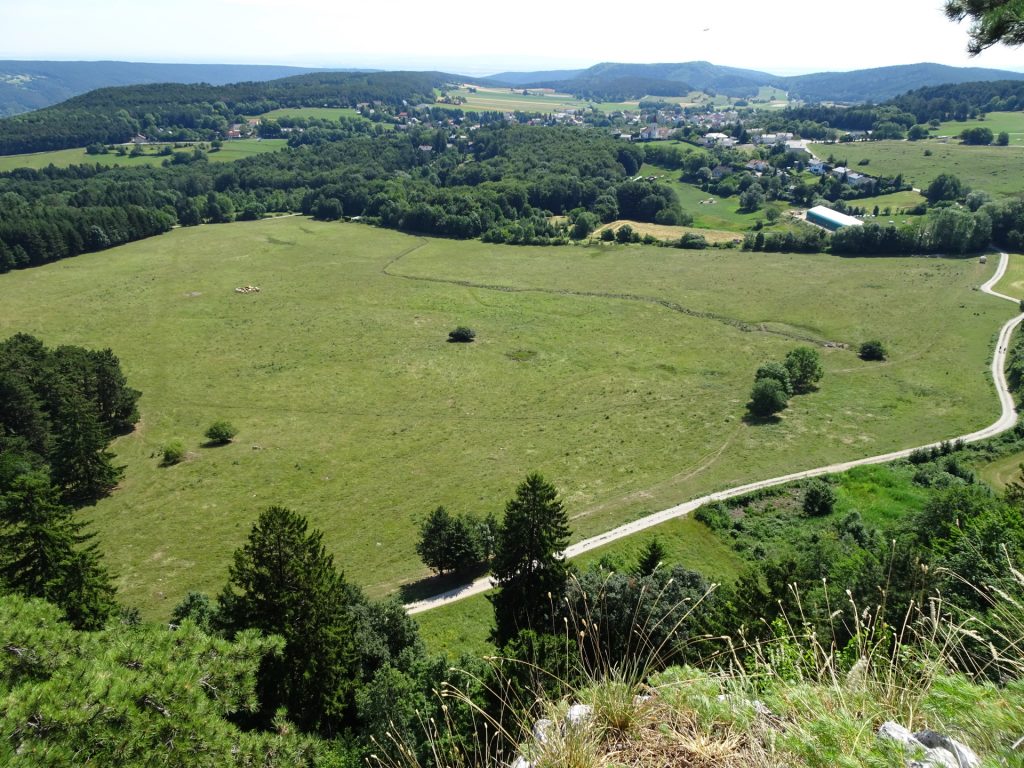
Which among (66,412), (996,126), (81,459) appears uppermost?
(996,126)

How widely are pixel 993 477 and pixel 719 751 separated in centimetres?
4713

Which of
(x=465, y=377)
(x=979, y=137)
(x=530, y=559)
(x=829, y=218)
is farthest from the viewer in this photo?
(x=979, y=137)

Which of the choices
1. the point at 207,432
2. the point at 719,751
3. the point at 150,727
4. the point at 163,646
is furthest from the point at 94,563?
the point at 207,432

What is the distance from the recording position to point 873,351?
63.7 metres

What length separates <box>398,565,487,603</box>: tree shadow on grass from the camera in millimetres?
32250

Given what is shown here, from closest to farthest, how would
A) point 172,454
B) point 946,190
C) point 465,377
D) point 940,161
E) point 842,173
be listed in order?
point 172,454, point 465,377, point 946,190, point 842,173, point 940,161

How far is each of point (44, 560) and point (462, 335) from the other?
5242 cm

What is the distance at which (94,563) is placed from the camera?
2361 centimetres

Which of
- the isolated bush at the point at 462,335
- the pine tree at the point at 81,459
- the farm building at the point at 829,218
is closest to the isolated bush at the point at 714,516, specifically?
the isolated bush at the point at 462,335

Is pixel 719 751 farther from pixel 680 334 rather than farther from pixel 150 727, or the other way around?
pixel 680 334

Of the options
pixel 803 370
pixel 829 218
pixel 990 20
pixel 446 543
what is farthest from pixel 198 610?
pixel 829 218

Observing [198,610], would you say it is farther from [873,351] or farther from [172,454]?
[873,351]

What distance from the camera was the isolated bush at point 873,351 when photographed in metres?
63.5

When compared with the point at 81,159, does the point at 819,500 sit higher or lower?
lower
